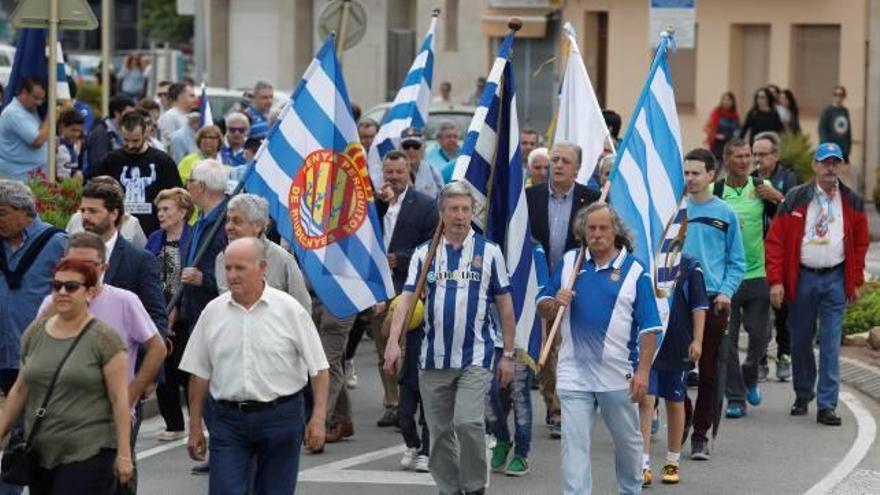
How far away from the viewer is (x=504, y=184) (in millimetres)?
12320

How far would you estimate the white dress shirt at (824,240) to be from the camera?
1460 centimetres

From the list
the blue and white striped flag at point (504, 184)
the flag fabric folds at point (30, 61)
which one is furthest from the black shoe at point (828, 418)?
the flag fabric folds at point (30, 61)

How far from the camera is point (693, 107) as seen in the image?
1521 inches

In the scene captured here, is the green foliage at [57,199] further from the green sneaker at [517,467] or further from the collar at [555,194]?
Result: the green sneaker at [517,467]

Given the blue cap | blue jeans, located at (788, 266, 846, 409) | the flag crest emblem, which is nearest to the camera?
the flag crest emblem

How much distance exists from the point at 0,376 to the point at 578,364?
2.85 m

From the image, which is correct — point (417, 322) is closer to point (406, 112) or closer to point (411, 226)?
point (411, 226)

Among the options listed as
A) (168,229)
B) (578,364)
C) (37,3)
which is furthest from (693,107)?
(578,364)

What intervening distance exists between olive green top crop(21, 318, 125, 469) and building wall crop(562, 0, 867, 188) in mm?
27622

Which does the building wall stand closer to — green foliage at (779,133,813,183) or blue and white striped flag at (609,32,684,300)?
green foliage at (779,133,813,183)

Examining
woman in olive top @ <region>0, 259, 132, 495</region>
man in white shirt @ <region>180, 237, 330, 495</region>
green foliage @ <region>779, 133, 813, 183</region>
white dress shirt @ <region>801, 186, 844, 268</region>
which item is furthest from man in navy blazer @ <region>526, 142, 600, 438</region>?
green foliage @ <region>779, 133, 813, 183</region>

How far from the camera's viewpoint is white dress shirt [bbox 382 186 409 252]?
14.4 metres

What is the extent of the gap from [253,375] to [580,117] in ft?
21.4

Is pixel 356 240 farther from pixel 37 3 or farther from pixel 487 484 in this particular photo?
pixel 37 3
